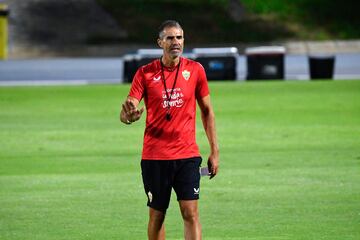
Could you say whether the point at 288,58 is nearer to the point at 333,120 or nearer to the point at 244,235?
the point at 333,120

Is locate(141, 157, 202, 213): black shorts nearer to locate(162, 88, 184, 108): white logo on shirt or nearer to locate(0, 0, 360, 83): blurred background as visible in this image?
locate(162, 88, 184, 108): white logo on shirt

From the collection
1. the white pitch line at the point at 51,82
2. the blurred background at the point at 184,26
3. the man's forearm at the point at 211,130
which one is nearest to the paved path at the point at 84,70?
the white pitch line at the point at 51,82

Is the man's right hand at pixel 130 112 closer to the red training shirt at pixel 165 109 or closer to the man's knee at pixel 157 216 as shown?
the red training shirt at pixel 165 109

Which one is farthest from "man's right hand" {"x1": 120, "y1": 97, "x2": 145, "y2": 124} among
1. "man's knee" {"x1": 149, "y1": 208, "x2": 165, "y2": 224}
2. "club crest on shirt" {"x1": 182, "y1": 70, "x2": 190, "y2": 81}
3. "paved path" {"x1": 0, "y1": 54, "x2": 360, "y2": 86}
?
"paved path" {"x1": 0, "y1": 54, "x2": 360, "y2": 86}

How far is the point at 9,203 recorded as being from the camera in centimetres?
1531

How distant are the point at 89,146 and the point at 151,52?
13136 mm

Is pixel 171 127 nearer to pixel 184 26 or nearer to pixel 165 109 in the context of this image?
pixel 165 109

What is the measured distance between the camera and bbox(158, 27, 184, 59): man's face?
10578mm

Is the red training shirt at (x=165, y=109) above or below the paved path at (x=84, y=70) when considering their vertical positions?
above

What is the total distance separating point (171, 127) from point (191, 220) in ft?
2.61

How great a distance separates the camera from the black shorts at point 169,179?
10.7 metres

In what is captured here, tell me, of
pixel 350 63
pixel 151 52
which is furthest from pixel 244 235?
pixel 350 63

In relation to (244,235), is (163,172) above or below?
above

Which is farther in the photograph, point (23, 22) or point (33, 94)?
point (23, 22)
